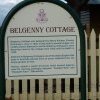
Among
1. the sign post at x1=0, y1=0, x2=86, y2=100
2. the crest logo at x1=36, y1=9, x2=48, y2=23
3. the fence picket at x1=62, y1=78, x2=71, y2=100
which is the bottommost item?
the fence picket at x1=62, y1=78, x2=71, y2=100

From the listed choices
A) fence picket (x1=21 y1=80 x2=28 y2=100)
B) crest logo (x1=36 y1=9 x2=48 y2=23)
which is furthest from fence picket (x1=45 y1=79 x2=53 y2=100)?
crest logo (x1=36 y1=9 x2=48 y2=23)

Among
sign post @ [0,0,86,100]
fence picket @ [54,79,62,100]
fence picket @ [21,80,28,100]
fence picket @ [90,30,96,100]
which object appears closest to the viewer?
sign post @ [0,0,86,100]

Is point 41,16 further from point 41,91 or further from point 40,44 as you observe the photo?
point 41,91

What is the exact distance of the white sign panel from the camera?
5.43m

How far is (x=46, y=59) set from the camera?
5465 mm

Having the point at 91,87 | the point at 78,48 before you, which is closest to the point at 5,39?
the point at 78,48

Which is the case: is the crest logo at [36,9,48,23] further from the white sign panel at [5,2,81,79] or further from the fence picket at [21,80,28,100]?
the fence picket at [21,80,28,100]

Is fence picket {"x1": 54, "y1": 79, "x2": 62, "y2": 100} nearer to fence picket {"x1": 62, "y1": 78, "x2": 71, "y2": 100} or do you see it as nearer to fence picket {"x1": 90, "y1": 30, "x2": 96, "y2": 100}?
fence picket {"x1": 62, "y1": 78, "x2": 71, "y2": 100}

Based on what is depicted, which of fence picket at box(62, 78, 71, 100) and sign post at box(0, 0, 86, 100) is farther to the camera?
fence picket at box(62, 78, 71, 100)

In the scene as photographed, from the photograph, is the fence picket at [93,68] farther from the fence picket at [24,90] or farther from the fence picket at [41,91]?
the fence picket at [24,90]

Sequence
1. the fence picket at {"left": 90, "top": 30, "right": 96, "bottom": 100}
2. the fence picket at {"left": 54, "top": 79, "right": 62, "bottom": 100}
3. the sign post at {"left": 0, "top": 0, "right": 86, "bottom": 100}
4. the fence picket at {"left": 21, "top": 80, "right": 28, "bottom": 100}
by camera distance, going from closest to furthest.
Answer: the sign post at {"left": 0, "top": 0, "right": 86, "bottom": 100} < the fence picket at {"left": 21, "top": 80, "right": 28, "bottom": 100} < the fence picket at {"left": 54, "top": 79, "right": 62, "bottom": 100} < the fence picket at {"left": 90, "top": 30, "right": 96, "bottom": 100}

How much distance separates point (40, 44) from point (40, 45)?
0.01 metres

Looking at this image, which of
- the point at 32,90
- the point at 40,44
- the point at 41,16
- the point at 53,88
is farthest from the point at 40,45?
the point at 53,88

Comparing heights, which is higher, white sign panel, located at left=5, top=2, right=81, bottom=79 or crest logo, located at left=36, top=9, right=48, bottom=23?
crest logo, located at left=36, top=9, right=48, bottom=23
